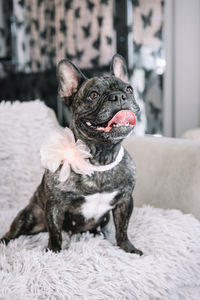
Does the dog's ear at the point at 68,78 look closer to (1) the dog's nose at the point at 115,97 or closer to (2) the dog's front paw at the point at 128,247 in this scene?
(1) the dog's nose at the point at 115,97

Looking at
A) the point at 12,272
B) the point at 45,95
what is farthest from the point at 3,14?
the point at 12,272

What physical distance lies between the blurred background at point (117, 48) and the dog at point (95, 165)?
6.18ft

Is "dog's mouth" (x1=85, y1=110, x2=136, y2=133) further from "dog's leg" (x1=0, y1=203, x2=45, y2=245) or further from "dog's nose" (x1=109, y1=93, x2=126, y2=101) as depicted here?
"dog's leg" (x1=0, y1=203, x2=45, y2=245)

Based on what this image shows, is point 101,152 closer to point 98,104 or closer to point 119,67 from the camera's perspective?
point 98,104

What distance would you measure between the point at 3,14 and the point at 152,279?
138 inches

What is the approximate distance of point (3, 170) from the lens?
1.51 m

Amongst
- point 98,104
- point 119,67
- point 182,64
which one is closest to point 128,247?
point 98,104

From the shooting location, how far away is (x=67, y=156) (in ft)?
3.38

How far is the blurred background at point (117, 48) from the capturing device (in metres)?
2.89

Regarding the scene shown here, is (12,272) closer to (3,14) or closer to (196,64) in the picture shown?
(196,64)

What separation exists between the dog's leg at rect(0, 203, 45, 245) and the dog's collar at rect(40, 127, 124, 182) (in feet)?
0.80

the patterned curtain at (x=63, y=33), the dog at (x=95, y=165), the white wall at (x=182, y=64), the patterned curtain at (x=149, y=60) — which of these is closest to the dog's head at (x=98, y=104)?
the dog at (x=95, y=165)

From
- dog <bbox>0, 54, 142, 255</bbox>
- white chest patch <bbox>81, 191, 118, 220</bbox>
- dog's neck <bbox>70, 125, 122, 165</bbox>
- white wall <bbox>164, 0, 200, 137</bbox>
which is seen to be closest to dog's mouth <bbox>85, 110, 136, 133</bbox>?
dog <bbox>0, 54, 142, 255</bbox>

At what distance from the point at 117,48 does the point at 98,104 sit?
98.2 inches
